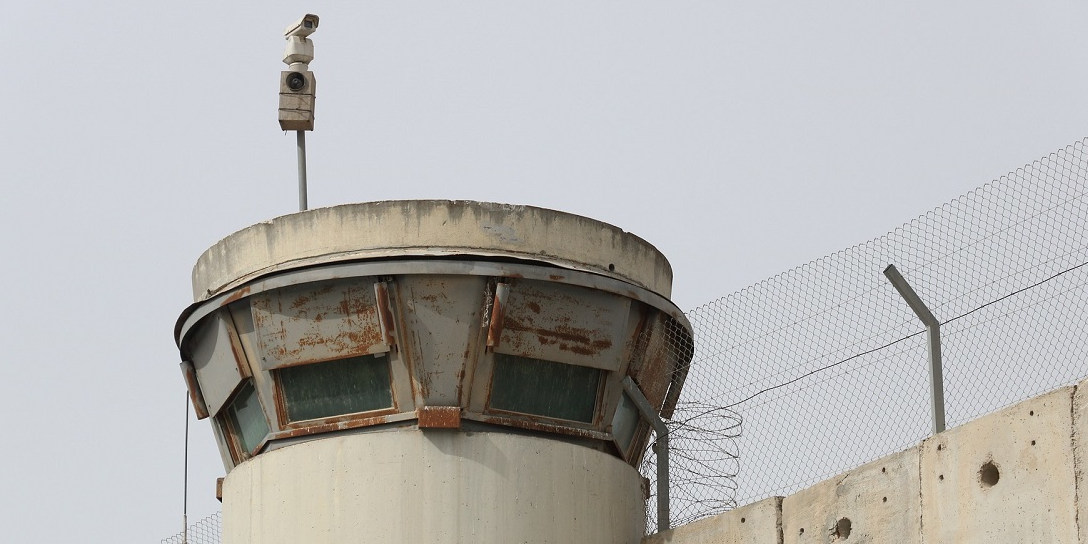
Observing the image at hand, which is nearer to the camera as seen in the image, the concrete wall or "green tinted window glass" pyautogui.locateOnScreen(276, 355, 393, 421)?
the concrete wall

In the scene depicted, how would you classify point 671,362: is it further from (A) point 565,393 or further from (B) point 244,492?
(B) point 244,492

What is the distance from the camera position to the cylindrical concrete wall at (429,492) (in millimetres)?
13961

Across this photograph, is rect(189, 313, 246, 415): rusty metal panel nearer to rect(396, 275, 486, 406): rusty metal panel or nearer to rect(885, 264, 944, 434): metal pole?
rect(396, 275, 486, 406): rusty metal panel

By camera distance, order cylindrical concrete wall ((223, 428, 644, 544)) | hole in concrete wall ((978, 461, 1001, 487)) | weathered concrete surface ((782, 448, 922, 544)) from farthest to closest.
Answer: cylindrical concrete wall ((223, 428, 644, 544))
weathered concrete surface ((782, 448, 922, 544))
hole in concrete wall ((978, 461, 1001, 487))

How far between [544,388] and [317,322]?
1.85m

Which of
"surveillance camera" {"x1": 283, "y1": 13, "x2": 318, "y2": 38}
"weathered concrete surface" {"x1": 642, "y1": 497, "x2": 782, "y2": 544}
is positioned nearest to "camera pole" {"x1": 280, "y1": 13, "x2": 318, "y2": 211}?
"surveillance camera" {"x1": 283, "y1": 13, "x2": 318, "y2": 38}

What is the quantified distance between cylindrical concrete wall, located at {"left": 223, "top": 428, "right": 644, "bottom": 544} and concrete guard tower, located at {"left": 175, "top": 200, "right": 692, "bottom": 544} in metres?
0.01

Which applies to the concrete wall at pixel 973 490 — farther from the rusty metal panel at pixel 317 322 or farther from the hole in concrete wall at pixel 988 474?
the rusty metal panel at pixel 317 322

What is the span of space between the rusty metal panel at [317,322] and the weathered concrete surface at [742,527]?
2.74m

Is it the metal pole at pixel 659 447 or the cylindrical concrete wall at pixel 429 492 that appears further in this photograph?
the metal pole at pixel 659 447

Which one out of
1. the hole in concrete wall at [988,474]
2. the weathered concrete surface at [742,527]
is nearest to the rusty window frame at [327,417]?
the weathered concrete surface at [742,527]

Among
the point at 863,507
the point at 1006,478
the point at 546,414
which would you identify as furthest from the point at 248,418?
the point at 1006,478

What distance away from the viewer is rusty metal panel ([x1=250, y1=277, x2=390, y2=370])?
47.0 ft

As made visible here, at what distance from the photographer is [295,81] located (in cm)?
1686
